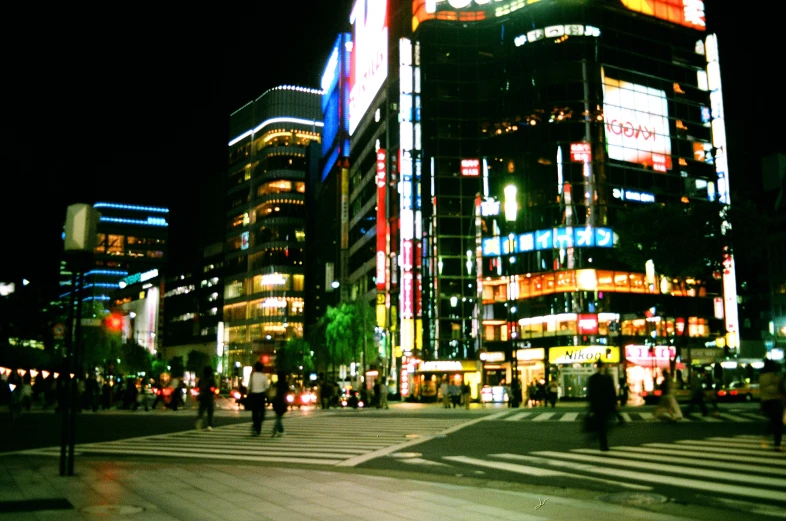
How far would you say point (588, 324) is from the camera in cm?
6372

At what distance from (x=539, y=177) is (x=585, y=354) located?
16633 mm

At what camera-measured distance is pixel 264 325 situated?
4970 inches

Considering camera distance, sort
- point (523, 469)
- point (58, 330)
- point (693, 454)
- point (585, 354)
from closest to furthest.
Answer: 1. point (523, 469)
2. point (693, 454)
3. point (58, 330)
4. point (585, 354)

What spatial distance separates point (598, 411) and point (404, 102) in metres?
56.6

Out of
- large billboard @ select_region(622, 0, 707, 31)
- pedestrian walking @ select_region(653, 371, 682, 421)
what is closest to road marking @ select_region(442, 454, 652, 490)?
pedestrian walking @ select_region(653, 371, 682, 421)

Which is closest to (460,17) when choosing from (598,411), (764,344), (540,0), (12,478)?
(540,0)

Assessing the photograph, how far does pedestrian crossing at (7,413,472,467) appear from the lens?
14.0 m

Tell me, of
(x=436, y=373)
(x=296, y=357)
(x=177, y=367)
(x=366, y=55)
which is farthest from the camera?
(x=177, y=367)

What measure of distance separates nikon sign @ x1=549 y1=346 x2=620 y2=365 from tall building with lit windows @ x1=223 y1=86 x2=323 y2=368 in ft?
217

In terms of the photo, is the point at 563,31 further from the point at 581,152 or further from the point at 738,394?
the point at 738,394

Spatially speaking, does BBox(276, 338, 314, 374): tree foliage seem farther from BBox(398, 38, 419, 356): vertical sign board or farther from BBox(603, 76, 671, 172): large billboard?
BBox(603, 76, 671, 172): large billboard

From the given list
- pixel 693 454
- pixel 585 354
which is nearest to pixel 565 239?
pixel 585 354

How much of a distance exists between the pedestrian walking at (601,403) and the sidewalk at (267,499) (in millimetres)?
4591

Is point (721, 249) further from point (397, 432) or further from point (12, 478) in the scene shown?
point (12, 478)
